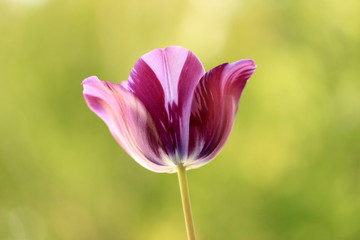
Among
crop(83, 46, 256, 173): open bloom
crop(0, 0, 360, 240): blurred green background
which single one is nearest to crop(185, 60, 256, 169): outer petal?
crop(83, 46, 256, 173): open bloom

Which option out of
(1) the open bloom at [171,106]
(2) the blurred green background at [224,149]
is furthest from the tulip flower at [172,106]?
(2) the blurred green background at [224,149]

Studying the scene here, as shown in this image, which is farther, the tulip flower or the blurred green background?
the blurred green background

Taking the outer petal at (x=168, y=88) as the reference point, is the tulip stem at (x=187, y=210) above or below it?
below

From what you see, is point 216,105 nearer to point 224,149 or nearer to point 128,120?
point 128,120

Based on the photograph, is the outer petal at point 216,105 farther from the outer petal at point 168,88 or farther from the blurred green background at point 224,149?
the blurred green background at point 224,149

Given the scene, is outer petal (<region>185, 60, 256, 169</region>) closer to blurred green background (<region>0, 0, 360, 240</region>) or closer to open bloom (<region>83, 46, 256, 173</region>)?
open bloom (<region>83, 46, 256, 173</region>)

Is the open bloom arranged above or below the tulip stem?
above

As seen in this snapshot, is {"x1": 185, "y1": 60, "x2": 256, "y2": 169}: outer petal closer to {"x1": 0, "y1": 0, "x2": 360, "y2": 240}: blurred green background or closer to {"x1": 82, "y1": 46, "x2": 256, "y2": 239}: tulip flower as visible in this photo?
{"x1": 82, "y1": 46, "x2": 256, "y2": 239}: tulip flower

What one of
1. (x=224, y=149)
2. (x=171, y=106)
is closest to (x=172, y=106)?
(x=171, y=106)
